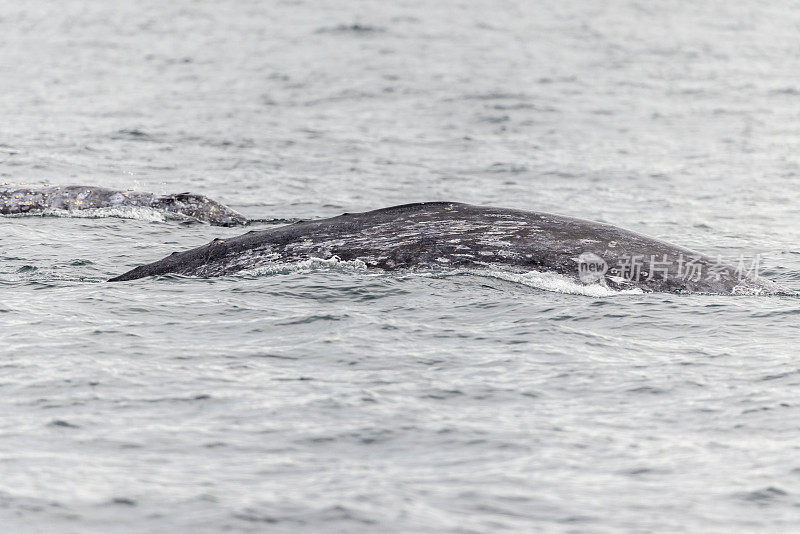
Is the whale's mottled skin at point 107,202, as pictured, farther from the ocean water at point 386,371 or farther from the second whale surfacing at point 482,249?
the second whale surfacing at point 482,249

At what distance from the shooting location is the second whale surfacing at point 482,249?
11.1m

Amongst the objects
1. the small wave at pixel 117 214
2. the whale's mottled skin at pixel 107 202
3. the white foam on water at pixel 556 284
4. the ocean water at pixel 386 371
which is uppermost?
the whale's mottled skin at pixel 107 202

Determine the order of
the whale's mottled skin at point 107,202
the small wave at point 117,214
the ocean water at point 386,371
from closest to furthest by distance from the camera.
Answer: the ocean water at point 386,371 → the small wave at point 117,214 → the whale's mottled skin at point 107,202

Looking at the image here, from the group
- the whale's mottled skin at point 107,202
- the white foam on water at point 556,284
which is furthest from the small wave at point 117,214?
the white foam on water at point 556,284

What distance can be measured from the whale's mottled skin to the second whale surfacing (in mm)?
5193

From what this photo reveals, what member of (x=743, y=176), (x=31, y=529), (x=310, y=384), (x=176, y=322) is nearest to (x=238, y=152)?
(x=743, y=176)

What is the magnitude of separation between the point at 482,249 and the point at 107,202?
27.4ft

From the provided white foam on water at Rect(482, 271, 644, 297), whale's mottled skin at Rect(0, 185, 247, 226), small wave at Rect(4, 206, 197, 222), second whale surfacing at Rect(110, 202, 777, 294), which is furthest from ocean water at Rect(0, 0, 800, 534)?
whale's mottled skin at Rect(0, 185, 247, 226)

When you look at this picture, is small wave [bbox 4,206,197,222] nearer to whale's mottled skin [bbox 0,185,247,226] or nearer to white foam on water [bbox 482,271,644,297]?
whale's mottled skin [bbox 0,185,247,226]

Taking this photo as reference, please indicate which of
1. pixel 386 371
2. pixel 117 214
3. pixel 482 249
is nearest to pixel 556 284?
pixel 482 249

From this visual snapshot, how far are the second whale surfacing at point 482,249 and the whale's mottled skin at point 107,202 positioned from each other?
519 centimetres

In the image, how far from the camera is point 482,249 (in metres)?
11.2

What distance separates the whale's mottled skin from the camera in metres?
17.2

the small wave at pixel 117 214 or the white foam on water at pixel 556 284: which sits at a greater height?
the small wave at pixel 117 214
